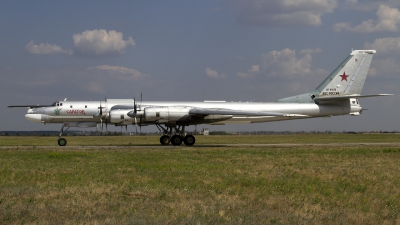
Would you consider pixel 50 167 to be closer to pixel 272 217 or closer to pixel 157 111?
pixel 272 217

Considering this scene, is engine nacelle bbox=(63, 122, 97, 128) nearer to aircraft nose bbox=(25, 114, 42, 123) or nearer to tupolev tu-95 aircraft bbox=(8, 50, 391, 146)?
tupolev tu-95 aircraft bbox=(8, 50, 391, 146)

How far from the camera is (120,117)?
99.3 ft

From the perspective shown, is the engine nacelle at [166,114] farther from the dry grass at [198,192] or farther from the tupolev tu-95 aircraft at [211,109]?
the dry grass at [198,192]

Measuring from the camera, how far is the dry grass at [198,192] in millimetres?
8766

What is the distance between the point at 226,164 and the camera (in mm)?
18234

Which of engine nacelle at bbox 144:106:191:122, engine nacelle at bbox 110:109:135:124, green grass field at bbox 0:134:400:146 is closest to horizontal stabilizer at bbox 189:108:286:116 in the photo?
engine nacelle at bbox 144:106:191:122

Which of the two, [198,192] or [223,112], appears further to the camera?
[223,112]

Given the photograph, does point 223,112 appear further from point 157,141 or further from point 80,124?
point 157,141

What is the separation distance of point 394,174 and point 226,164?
5.90 meters

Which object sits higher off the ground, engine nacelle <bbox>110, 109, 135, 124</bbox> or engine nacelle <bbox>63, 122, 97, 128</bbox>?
engine nacelle <bbox>110, 109, 135, 124</bbox>

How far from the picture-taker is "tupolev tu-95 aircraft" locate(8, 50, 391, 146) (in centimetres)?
3069

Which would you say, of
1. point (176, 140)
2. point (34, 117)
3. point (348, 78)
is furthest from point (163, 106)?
point (348, 78)

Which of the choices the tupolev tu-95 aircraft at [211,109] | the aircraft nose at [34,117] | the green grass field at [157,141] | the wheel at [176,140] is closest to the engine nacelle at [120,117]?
the tupolev tu-95 aircraft at [211,109]

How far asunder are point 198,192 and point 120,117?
19441mm
